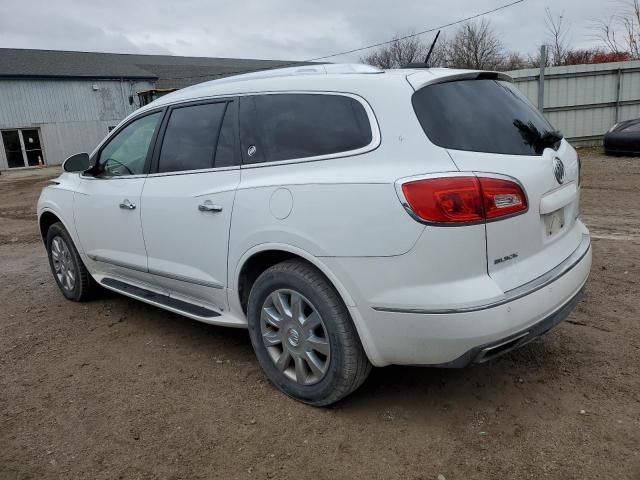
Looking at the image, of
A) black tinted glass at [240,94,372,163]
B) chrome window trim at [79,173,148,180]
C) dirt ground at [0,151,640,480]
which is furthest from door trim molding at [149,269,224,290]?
black tinted glass at [240,94,372,163]

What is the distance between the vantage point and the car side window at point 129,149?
160 inches

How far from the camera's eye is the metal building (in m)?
28.3

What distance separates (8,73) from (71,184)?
27.8 metres

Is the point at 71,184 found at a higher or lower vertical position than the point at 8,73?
lower

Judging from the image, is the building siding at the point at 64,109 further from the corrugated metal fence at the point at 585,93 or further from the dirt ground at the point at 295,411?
the dirt ground at the point at 295,411

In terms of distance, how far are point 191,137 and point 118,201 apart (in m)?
0.88

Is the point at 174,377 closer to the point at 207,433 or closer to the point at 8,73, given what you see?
the point at 207,433

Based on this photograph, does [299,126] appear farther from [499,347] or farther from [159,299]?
[159,299]

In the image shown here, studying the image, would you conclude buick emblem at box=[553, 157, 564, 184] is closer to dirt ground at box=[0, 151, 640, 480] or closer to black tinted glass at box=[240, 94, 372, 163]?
black tinted glass at box=[240, 94, 372, 163]

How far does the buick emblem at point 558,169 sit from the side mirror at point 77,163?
3.57 metres

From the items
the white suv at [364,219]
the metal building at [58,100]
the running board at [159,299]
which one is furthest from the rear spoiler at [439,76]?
the metal building at [58,100]

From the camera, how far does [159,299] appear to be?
3971mm

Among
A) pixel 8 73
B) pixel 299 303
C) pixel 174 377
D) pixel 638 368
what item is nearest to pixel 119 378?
pixel 174 377

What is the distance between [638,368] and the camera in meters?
3.30
